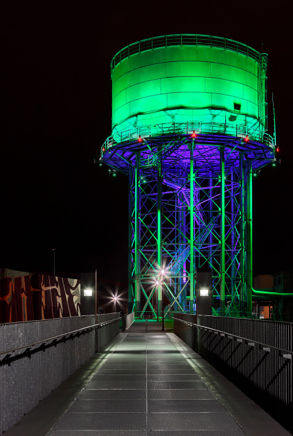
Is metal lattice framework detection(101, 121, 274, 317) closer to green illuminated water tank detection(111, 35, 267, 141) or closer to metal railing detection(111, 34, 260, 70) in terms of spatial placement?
green illuminated water tank detection(111, 35, 267, 141)

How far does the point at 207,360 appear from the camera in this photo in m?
19.5

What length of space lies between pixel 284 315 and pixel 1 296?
48.3m

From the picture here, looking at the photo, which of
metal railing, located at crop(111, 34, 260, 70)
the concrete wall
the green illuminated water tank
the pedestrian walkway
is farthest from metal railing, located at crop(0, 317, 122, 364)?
metal railing, located at crop(111, 34, 260, 70)

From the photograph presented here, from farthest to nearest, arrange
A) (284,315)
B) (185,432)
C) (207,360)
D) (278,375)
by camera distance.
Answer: (284,315) → (207,360) → (278,375) → (185,432)

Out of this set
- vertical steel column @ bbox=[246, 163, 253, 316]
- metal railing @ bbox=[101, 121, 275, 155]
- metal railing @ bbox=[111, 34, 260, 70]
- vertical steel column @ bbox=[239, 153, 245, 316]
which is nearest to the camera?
metal railing @ bbox=[101, 121, 275, 155]

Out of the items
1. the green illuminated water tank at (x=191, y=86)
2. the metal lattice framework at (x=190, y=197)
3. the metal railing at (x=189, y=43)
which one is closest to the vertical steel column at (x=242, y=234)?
the metal lattice framework at (x=190, y=197)

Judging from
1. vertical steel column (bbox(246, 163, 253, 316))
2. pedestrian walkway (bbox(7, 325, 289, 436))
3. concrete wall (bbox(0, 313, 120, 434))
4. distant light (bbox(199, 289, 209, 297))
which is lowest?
pedestrian walkway (bbox(7, 325, 289, 436))

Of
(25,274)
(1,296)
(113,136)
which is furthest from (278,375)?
(113,136)

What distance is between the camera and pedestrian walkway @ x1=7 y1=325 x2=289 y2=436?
934 cm

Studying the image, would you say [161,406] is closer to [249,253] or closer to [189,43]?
[249,253]

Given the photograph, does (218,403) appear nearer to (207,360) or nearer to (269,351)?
(269,351)

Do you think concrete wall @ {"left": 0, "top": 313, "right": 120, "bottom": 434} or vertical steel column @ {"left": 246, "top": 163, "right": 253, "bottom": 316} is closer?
concrete wall @ {"left": 0, "top": 313, "right": 120, "bottom": 434}

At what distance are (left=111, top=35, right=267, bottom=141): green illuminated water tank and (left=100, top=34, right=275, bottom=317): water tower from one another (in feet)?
Answer: 0.26

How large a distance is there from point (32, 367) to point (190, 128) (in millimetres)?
40674
